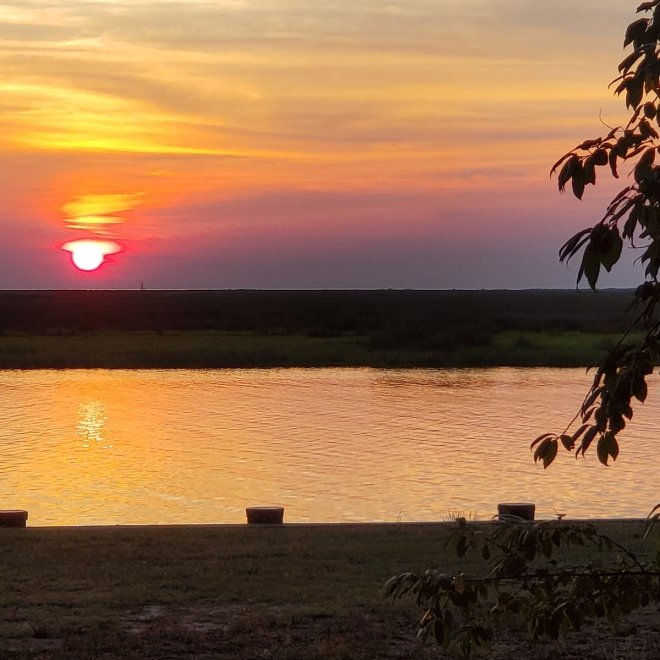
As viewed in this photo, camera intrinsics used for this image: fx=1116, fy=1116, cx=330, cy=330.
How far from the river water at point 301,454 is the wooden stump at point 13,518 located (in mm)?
1925

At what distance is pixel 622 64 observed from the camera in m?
2.95

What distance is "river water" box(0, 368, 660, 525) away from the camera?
15.0m

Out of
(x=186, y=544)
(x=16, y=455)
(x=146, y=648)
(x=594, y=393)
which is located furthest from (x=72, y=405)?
(x=594, y=393)

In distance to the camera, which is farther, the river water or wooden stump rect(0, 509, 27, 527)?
the river water

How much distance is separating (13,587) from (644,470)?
12.2m

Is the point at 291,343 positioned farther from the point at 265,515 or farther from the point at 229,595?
the point at 229,595

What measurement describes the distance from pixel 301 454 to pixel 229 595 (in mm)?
11575

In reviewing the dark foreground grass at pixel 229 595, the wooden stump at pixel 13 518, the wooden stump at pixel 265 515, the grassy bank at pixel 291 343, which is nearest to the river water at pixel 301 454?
the wooden stump at pixel 13 518

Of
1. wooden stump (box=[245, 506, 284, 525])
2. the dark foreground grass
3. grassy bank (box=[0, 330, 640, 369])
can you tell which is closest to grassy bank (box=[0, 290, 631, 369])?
grassy bank (box=[0, 330, 640, 369])

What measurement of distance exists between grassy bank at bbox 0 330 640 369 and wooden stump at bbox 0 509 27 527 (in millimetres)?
32737

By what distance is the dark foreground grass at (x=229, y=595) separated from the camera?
7105 millimetres

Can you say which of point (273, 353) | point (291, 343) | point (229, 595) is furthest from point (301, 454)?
point (291, 343)

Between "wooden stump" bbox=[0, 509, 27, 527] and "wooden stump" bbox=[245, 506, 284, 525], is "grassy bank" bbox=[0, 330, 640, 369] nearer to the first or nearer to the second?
"wooden stump" bbox=[245, 506, 284, 525]

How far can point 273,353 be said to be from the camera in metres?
47.3
